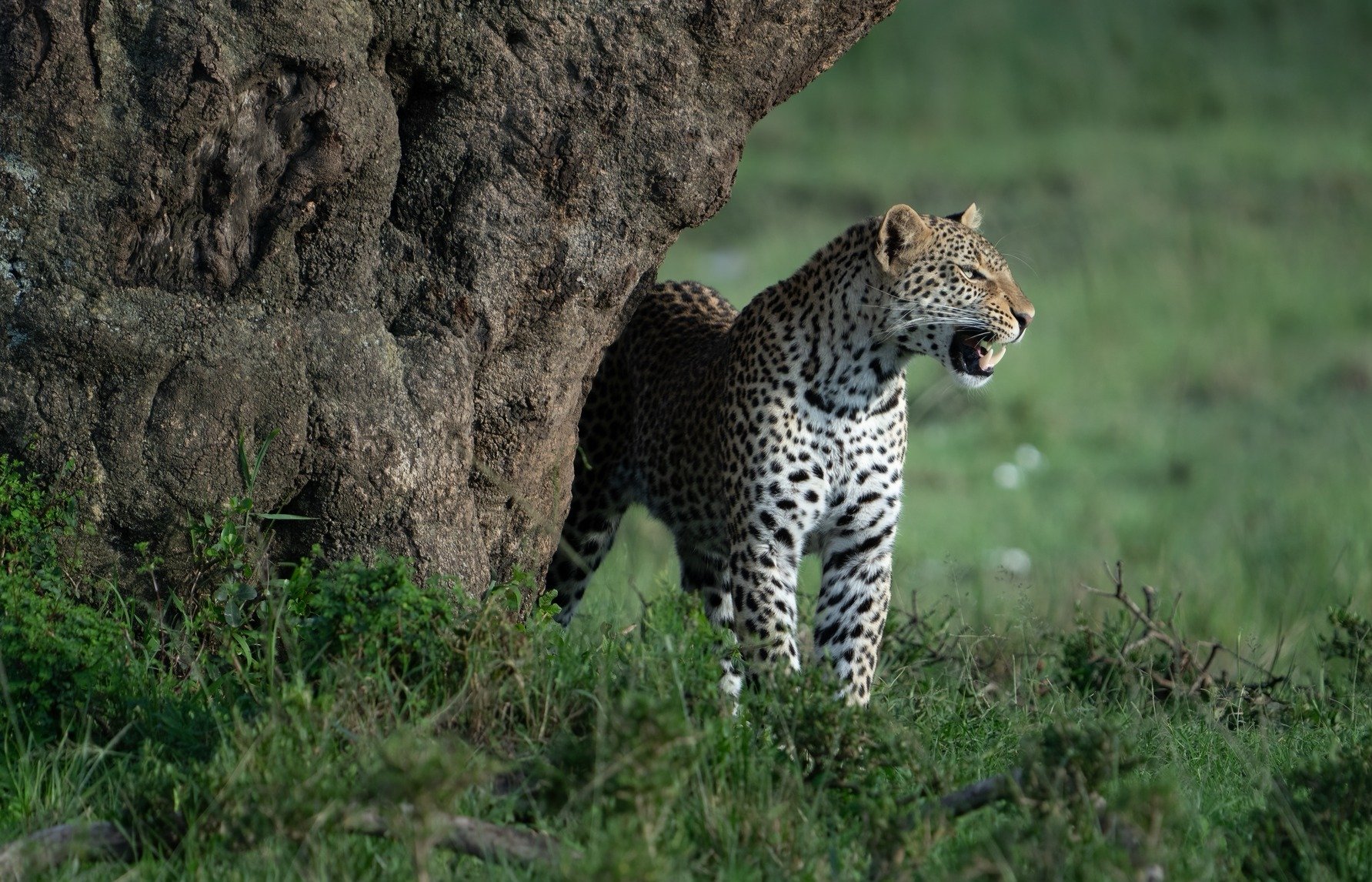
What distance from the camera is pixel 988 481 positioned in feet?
37.2

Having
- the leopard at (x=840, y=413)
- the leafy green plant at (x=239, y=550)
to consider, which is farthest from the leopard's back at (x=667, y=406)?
the leafy green plant at (x=239, y=550)

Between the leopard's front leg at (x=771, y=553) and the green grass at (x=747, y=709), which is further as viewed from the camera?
the leopard's front leg at (x=771, y=553)

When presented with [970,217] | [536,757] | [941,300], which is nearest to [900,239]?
[941,300]

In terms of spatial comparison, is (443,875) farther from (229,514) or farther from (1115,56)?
(1115,56)

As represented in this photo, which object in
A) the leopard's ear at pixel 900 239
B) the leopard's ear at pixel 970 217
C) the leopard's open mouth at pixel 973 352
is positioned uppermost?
the leopard's ear at pixel 970 217

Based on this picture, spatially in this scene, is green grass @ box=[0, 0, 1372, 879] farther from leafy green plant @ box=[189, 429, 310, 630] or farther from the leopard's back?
the leopard's back

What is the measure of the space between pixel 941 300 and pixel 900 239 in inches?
10.1

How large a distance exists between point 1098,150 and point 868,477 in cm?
1291

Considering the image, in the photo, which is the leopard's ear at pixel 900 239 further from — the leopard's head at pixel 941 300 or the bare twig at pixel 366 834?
the bare twig at pixel 366 834

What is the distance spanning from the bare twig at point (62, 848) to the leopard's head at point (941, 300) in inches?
123

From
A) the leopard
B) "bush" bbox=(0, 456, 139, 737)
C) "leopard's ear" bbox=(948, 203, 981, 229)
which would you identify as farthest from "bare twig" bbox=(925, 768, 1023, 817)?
"leopard's ear" bbox=(948, 203, 981, 229)

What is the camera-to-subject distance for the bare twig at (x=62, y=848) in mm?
3656

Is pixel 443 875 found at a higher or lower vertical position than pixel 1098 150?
lower

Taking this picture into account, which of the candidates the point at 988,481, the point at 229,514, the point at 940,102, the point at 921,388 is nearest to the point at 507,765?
the point at 229,514
